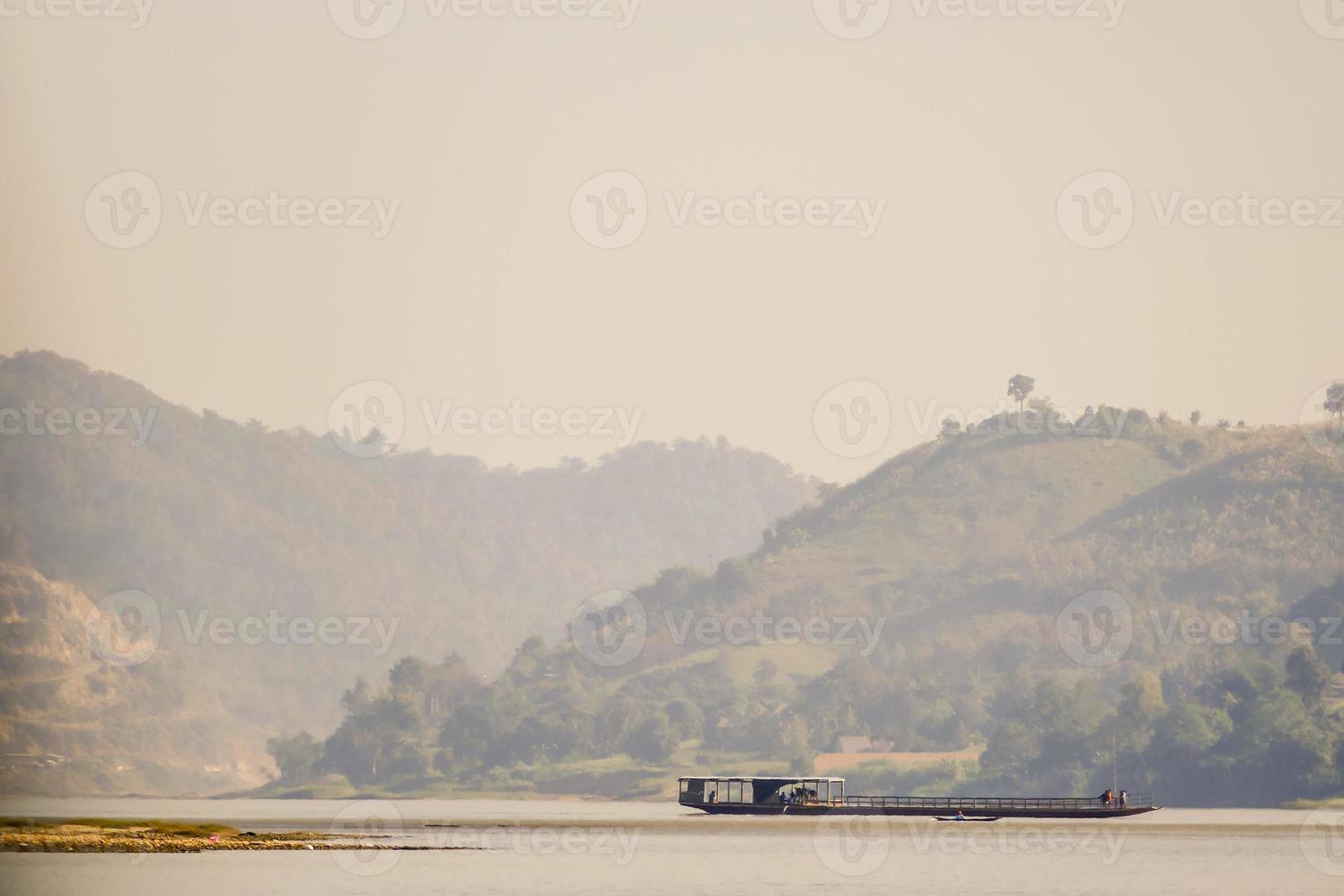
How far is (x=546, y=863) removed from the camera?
5945 inches

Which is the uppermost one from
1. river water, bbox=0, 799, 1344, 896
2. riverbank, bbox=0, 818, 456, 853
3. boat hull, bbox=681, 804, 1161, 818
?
boat hull, bbox=681, 804, 1161, 818

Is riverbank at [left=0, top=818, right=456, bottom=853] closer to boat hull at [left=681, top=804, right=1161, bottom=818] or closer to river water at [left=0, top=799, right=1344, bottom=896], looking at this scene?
river water at [left=0, top=799, right=1344, bottom=896]

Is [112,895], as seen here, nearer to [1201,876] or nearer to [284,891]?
[284,891]

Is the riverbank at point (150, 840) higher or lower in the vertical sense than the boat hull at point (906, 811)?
lower

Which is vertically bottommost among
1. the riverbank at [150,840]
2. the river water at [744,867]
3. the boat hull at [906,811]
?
the river water at [744,867]

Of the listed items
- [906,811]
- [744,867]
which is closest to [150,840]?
[744,867]

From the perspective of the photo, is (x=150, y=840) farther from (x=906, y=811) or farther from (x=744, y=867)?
(x=906, y=811)

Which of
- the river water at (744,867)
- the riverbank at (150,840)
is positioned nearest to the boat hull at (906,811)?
the river water at (744,867)

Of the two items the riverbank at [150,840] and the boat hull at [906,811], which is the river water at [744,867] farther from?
the boat hull at [906,811]

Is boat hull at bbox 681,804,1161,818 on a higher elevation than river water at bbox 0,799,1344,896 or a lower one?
higher

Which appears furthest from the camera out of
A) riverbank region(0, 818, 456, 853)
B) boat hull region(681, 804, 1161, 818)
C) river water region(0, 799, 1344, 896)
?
boat hull region(681, 804, 1161, 818)

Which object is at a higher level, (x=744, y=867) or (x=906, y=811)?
(x=906, y=811)

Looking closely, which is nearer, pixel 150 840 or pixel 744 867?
pixel 744 867

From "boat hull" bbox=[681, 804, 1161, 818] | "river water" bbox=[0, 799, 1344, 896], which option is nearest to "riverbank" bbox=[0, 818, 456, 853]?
"river water" bbox=[0, 799, 1344, 896]
